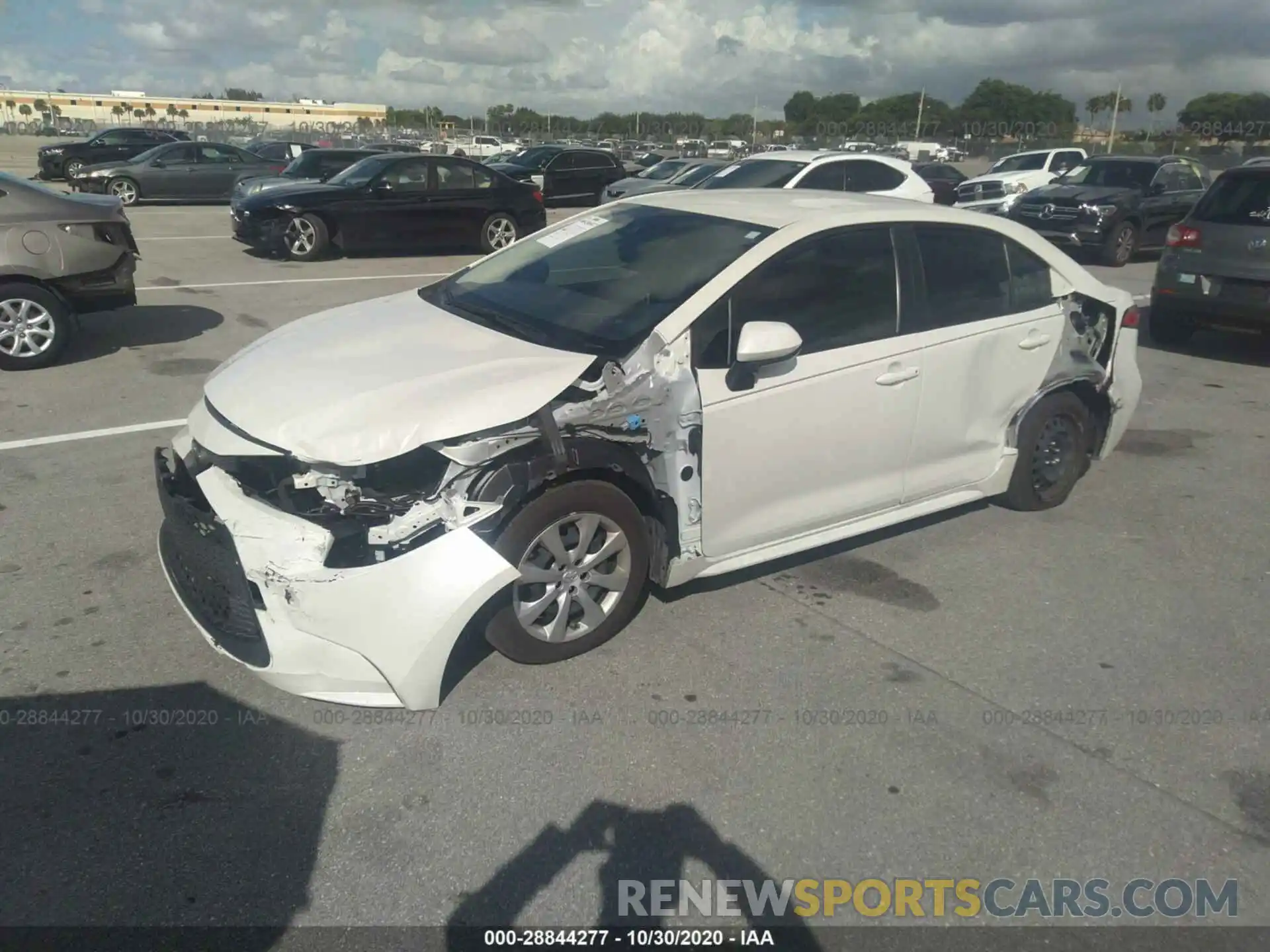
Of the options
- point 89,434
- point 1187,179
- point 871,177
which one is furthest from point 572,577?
point 1187,179

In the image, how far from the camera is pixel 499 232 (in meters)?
15.1

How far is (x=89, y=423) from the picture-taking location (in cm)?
635

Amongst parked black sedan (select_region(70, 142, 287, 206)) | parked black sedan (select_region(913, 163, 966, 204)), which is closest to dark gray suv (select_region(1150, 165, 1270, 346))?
parked black sedan (select_region(913, 163, 966, 204))

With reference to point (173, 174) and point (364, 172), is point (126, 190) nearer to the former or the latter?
point (173, 174)

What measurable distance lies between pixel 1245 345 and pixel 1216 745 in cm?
837

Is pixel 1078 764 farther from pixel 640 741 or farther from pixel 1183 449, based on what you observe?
pixel 1183 449

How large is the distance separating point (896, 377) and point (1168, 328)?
6.78 metres

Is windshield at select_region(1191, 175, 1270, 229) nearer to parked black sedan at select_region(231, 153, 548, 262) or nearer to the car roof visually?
the car roof

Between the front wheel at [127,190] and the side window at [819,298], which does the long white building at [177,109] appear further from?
the side window at [819,298]

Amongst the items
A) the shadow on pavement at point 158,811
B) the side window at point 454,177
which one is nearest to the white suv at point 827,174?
the side window at point 454,177

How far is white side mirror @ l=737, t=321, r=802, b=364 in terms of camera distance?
12.0 ft

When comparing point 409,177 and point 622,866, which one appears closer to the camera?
point 622,866

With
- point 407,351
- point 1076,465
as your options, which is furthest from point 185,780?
point 1076,465

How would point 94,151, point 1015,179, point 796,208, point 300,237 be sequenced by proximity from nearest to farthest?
point 796,208 < point 300,237 < point 1015,179 < point 94,151
